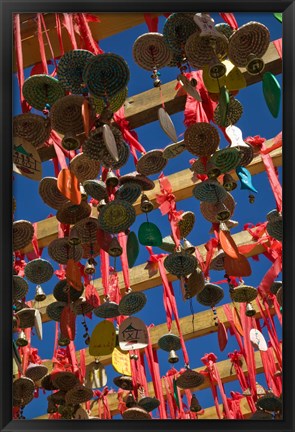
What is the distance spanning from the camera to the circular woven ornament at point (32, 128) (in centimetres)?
343

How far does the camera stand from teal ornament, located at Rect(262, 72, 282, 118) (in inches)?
129

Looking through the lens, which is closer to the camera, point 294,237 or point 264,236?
point 294,237

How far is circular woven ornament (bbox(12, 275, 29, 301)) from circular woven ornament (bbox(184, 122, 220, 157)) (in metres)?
1.01

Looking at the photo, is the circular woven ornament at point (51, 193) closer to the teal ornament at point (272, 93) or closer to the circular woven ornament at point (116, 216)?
the circular woven ornament at point (116, 216)

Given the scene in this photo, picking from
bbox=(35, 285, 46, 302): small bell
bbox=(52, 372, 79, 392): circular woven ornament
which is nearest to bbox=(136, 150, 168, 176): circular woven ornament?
bbox=(52, 372, 79, 392): circular woven ornament

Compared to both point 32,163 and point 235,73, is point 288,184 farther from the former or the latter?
point 32,163

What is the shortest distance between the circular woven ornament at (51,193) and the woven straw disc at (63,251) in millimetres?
186

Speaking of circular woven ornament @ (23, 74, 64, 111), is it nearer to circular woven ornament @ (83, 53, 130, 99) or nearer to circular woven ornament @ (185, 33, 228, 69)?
circular woven ornament @ (83, 53, 130, 99)

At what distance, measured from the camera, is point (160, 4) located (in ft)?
10.3

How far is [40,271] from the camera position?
417cm

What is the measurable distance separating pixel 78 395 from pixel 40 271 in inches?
21.4

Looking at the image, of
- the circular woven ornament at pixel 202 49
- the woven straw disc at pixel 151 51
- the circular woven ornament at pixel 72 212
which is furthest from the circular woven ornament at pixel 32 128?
the circular woven ornament at pixel 202 49

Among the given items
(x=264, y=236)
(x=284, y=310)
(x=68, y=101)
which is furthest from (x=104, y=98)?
(x=264, y=236)

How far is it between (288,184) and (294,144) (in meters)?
0.12
